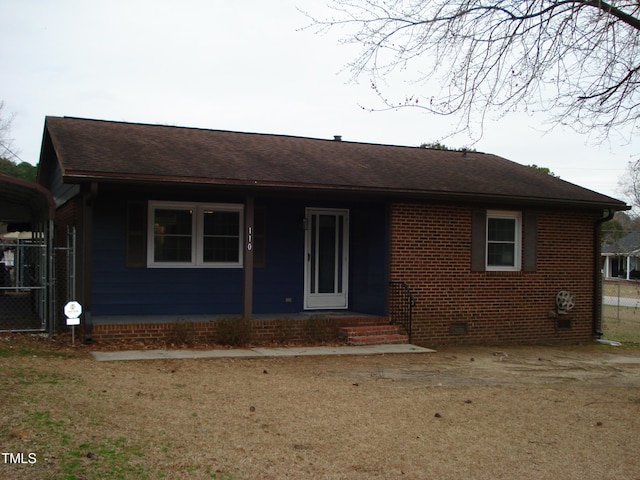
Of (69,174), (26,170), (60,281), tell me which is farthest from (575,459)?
(26,170)

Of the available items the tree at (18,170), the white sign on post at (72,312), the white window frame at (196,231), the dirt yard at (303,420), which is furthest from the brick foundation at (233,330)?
the tree at (18,170)

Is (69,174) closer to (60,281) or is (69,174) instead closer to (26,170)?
(60,281)

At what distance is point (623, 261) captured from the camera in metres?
60.6

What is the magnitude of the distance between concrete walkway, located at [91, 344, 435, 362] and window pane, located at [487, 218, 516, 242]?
3234mm

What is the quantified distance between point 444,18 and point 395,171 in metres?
5.65

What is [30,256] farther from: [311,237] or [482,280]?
[482,280]

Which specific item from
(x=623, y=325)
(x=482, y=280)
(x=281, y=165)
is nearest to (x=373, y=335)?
(x=482, y=280)

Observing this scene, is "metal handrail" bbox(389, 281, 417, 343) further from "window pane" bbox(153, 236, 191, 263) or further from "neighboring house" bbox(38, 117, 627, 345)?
"window pane" bbox(153, 236, 191, 263)

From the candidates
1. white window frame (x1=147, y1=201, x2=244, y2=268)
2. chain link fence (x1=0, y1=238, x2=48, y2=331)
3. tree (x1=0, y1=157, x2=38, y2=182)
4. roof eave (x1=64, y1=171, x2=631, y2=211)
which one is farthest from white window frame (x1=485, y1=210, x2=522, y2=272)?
tree (x1=0, y1=157, x2=38, y2=182)

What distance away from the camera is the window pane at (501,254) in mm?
14461

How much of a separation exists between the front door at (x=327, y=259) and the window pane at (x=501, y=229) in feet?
9.76

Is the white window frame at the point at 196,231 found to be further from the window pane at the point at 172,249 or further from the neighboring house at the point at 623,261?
the neighboring house at the point at 623,261

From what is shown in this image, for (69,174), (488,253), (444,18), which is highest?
(444,18)

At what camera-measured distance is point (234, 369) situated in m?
9.68
